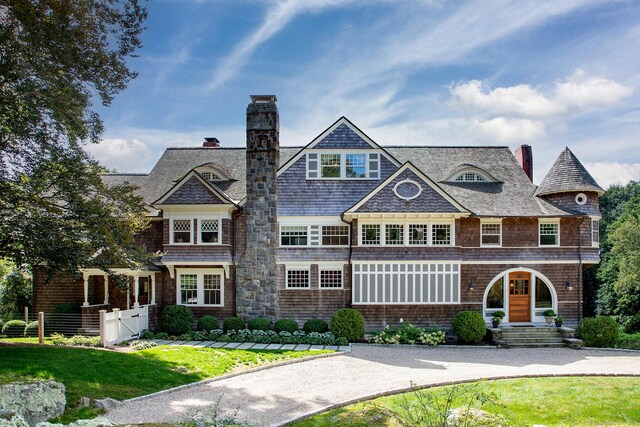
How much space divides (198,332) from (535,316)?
1611 centimetres

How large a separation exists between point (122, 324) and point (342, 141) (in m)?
13.0

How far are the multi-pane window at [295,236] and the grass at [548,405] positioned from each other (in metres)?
11.4

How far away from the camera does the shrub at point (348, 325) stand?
20.3 meters

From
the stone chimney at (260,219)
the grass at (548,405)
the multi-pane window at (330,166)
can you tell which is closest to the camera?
the grass at (548,405)

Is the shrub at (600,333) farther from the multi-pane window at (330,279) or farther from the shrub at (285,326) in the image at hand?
the shrub at (285,326)

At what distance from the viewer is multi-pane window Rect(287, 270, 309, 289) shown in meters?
22.5

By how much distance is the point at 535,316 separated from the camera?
22844mm

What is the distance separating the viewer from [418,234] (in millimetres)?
22000

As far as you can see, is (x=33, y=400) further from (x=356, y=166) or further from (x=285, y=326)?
(x=356, y=166)

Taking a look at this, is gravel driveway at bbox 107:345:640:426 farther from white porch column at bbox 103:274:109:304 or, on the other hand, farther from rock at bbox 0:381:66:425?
white porch column at bbox 103:274:109:304

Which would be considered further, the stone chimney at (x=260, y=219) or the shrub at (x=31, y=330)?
the stone chimney at (x=260, y=219)

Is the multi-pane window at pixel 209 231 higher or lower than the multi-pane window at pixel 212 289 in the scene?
higher

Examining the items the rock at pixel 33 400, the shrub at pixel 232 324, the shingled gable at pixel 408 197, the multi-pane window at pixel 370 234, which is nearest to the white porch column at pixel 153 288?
the shrub at pixel 232 324

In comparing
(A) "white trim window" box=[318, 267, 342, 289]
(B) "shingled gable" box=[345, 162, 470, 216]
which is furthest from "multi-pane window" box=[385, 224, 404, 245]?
(A) "white trim window" box=[318, 267, 342, 289]
